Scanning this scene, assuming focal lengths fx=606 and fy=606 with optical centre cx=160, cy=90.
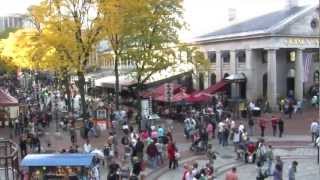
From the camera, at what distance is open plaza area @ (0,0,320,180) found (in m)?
25.7

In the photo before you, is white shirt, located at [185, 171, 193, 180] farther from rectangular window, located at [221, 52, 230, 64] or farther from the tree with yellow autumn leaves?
rectangular window, located at [221, 52, 230, 64]

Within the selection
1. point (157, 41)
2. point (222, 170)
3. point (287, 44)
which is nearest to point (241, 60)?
point (287, 44)

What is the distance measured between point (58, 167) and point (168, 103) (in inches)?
1003

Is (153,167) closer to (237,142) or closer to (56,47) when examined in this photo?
(237,142)

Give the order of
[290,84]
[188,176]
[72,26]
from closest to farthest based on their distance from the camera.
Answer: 1. [188,176]
2. [72,26]
3. [290,84]

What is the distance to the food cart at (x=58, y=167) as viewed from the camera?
20.3 meters

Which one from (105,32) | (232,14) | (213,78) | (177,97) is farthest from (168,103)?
(232,14)

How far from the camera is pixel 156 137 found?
2973cm

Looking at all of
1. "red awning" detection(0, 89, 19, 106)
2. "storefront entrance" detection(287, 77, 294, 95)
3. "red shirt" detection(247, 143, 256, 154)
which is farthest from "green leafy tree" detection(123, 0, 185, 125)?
"red shirt" detection(247, 143, 256, 154)

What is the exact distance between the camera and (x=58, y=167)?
20.4 metres

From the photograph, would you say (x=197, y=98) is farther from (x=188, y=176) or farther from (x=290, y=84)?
(x=188, y=176)

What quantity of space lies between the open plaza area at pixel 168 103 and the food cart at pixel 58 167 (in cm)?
4

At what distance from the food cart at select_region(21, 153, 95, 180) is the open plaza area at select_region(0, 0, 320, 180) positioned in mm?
36

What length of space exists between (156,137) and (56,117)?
681 inches
